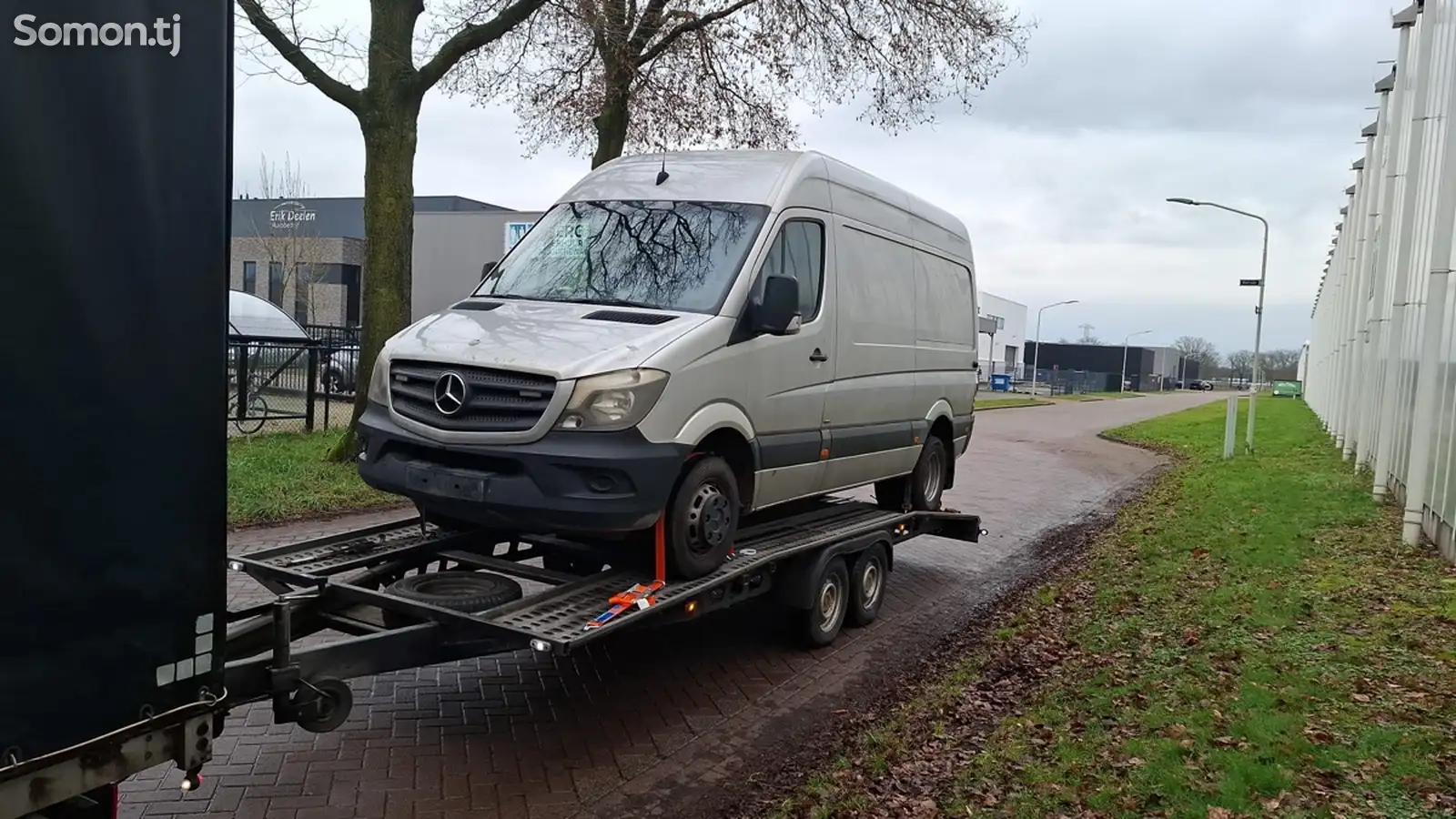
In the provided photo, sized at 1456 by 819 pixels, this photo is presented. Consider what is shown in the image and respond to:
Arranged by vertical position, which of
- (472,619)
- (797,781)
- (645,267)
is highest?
(645,267)

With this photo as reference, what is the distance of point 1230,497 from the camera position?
1399cm

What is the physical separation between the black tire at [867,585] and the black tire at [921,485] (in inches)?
44.8

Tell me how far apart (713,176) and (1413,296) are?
10381 millimetres

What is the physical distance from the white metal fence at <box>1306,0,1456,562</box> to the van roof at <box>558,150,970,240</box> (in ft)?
20.7

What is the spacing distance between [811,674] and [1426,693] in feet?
11.0

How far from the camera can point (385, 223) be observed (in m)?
13.3

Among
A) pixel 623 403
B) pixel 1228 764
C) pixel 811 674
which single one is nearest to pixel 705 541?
pixel 623 403

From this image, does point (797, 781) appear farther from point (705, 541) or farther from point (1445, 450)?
point (1445, 450)

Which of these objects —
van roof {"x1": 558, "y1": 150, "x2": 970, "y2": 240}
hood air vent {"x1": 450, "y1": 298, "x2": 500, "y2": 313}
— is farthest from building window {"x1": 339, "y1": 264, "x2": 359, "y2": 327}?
hood air vent {"x1": 450, "y1": 298, "x2": 500, "y2": 313}

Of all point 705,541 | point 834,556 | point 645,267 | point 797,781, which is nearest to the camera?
point 797,781

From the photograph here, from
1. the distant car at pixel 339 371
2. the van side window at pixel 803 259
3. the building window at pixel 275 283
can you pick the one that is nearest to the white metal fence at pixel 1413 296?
the van side window at pixel 803 259

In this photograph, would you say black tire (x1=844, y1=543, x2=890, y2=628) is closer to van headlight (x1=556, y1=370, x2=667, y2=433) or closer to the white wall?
van headlight (x1=556, y1=370, x2=667, y2=433)

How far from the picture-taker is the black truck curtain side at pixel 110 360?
2.58 m

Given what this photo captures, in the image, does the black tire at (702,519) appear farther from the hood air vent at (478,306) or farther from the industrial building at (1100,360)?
the industrial building at (1100,360)
